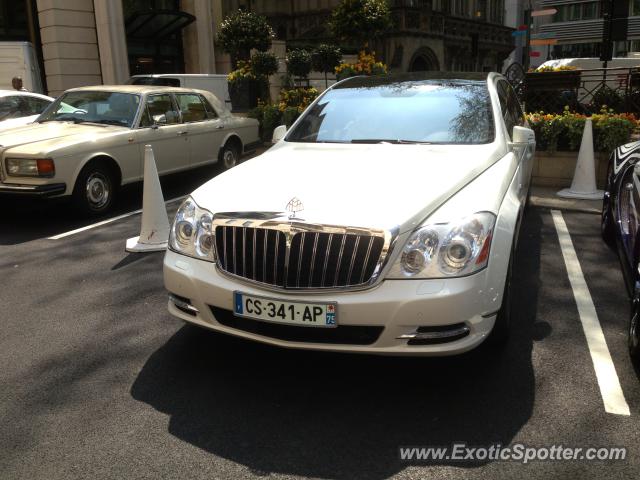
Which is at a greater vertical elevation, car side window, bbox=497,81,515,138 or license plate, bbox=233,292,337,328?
car side window, bbox=497,81,515,138

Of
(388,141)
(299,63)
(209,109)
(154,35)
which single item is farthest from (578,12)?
(388,141)

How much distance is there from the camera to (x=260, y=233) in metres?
3.11

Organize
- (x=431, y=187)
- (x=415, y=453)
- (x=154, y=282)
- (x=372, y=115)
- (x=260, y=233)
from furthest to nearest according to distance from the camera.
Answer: (x=154, y=282) < (x=372, y=115) < (x=431, y=187) < (x=260, y=233) < (x=415, y=453)

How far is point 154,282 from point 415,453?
10.1 feet

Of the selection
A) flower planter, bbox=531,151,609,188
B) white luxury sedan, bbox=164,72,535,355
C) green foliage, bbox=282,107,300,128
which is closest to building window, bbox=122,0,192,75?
green foliage, bbox=282,107,300,128

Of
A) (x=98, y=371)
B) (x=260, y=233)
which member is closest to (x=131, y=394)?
(x=98, y=371)

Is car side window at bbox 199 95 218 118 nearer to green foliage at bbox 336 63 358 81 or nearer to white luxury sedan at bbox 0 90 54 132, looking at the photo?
white luxury sedan at bbox 0 90 54 132

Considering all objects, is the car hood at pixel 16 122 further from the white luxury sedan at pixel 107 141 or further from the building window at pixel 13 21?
the building window at pixel 13 21

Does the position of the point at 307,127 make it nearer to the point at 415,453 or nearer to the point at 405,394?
the point at 405,394

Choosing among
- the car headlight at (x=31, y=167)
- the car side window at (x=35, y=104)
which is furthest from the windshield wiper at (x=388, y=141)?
the car side window at (x=35, y=104)

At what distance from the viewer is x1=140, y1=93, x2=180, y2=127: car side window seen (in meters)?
8.35

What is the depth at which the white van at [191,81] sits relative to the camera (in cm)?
1432

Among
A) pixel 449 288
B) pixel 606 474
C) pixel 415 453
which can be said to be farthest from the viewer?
pixel 449 288

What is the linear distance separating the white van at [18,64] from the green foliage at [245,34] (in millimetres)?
5073
